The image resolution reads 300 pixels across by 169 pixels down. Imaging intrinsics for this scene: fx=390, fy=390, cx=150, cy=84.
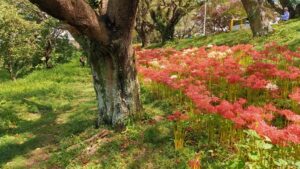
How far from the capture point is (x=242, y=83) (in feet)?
27.3

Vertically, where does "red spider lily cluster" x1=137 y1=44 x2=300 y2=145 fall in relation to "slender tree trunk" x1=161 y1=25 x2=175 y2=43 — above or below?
below

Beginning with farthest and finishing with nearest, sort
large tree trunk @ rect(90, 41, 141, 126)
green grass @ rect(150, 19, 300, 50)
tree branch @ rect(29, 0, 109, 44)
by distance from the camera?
1. green grass @ rect(150, 19, 300, 50)
2. large tree trunk @ rect(90, 41, 141, 126)
3. tree branch @ rect(29, 0, 109, 44)

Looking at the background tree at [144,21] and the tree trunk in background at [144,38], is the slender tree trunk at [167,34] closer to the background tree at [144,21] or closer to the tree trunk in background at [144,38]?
the background tree at [144,21]

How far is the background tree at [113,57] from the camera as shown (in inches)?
300

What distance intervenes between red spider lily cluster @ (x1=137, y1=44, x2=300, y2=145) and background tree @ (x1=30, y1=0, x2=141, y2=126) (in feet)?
3.79

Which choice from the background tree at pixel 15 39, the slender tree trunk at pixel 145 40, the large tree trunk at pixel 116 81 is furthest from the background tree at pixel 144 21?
the large tree trunk at pixel 116 81

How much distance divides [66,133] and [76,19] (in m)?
3.56

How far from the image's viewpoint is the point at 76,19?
22.9ft

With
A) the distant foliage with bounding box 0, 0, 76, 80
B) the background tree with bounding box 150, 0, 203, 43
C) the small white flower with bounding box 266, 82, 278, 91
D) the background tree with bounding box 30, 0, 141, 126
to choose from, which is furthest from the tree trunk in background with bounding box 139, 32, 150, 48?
the small white flower with bounding box 266, 82, 278, 91

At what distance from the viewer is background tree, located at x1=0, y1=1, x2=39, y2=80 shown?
57.5ft

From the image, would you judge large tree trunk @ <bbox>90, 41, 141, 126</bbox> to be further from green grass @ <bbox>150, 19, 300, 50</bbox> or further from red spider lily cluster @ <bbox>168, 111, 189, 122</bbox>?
green grass @ <bbox>150, 19, 300, 50</bbox>

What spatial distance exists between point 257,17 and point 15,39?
10.9m

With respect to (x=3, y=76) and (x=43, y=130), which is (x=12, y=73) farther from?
(x=43, y=130)

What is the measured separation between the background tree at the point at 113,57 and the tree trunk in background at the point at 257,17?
919 centimetres
